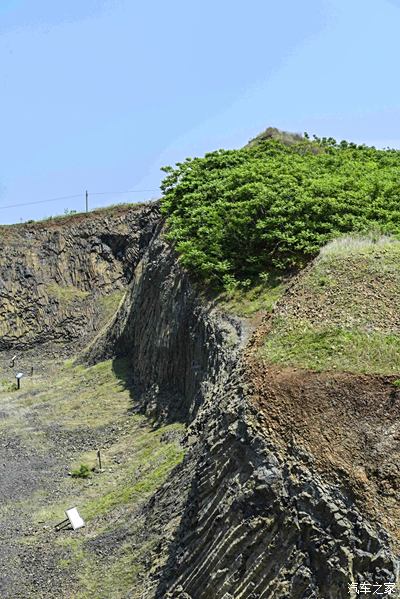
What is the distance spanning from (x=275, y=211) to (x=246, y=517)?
43.3 feet

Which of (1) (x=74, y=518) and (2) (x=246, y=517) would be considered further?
(1) (x=74, y=518)

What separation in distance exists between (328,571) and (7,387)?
29.0 meters

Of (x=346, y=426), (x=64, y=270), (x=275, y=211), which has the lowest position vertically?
(x=346, y=426)

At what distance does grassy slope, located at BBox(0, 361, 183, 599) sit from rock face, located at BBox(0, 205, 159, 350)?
9.57 m

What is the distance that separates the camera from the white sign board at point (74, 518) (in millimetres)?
23469

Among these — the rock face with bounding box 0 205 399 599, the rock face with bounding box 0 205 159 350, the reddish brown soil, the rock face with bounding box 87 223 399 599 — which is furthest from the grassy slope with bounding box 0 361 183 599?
the rock face with bounding box 0 205 159 350

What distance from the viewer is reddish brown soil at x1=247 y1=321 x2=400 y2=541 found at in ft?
49.9

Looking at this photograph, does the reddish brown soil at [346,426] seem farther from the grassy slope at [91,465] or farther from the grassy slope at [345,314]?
the grassy slope at [91,465]

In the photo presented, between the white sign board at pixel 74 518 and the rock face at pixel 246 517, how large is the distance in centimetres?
258

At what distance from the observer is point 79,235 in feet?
176

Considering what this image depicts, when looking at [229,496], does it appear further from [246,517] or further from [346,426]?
[346,426]

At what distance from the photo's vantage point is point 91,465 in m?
29.0

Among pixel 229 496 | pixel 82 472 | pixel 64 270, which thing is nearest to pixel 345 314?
pixel 229 496

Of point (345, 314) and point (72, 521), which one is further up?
point (345, 314)
